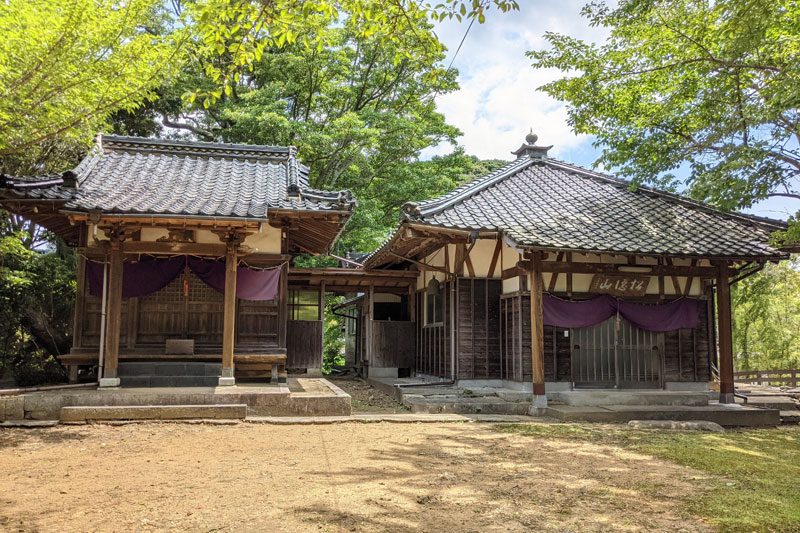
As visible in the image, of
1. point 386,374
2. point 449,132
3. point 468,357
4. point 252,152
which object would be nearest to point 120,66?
point 252,152

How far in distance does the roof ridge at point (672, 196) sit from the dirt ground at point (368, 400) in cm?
771

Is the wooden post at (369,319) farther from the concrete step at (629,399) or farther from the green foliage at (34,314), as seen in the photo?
the green foliage at (34,314)

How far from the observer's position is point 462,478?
6.15 m

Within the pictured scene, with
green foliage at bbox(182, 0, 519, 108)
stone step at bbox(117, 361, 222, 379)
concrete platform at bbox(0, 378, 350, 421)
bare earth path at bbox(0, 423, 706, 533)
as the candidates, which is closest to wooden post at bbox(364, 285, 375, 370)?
stone step at bbox(117, 361, 222, 379)

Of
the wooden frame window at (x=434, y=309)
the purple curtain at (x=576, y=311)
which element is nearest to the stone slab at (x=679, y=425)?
the purple curtain at (x=576, y=311)

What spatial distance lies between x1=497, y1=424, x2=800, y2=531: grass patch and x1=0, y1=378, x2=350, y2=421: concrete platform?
333 cm

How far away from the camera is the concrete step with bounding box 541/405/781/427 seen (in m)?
11.0

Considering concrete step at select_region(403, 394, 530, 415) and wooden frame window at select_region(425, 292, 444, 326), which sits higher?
wooden frame window at select_region(425, 292, 444, 326)

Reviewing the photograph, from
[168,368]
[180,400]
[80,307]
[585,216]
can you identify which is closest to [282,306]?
[168,368]

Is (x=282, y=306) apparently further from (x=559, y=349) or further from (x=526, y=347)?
(x=559, y=349)

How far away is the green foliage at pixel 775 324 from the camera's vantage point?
24.2 m

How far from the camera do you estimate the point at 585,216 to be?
13.6 m

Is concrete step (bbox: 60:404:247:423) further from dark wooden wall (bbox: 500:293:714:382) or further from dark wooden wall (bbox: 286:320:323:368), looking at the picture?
dark wooden wall (bbox: 286:320:323:368)

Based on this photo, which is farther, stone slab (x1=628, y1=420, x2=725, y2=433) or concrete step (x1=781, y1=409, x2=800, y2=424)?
concrete step (x1=781, y1=409, x2=800, y2=424)
